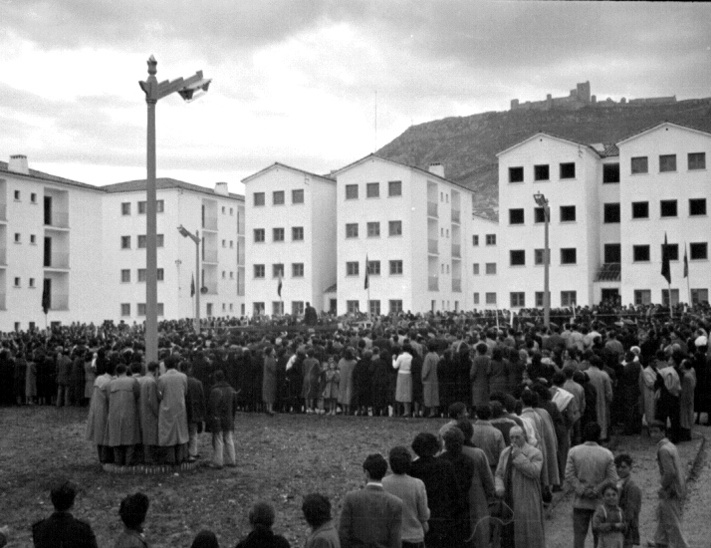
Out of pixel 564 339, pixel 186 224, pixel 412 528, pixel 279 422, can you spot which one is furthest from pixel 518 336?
pixel 186 224

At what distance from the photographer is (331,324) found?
43.0 metres

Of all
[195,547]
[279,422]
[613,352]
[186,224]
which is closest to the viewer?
[195,547]

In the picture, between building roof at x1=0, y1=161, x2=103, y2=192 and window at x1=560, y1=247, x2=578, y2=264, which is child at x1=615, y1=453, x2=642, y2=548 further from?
building roof at x1=0, y1=161, x2=103, y2=192

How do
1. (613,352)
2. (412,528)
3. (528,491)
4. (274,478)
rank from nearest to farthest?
1. (412,528)
2. (528,491)
3. (274,478)
4. (613,352)

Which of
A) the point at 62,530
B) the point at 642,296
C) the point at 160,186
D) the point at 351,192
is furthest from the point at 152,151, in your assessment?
the point at 160,186

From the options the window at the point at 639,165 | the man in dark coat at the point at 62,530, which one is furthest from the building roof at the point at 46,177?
the man in dark coat at the point at 62,530

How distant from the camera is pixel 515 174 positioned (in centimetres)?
5184

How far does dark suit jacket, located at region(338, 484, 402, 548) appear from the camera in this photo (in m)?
6.09

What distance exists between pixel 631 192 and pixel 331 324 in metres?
18.8

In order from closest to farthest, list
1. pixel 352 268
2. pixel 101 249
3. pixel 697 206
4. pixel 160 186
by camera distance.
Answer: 1. pixel 697 206
2. pixel 352 268
3. pixel 101 249
4. pixel 160 186

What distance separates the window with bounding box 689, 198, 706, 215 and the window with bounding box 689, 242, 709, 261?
5.44 ft

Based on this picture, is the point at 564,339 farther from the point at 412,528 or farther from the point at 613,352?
the point at 412,528

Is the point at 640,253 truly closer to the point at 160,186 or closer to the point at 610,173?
the point at 610,173

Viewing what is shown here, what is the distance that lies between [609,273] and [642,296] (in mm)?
2827
